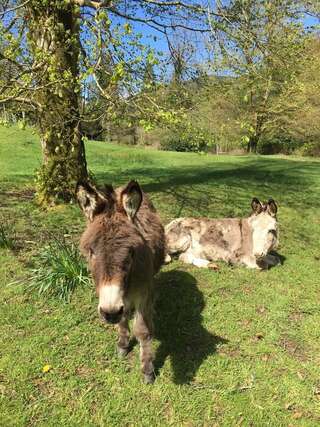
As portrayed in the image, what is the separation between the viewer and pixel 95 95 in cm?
779

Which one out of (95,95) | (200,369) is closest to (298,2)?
(95,95)

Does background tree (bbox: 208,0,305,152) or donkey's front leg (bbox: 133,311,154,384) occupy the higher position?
background tree (bbox: 208,0,305,152)

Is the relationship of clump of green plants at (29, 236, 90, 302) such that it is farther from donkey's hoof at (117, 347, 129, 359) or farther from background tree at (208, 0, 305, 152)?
background tree at (208, 0, 305, 152)

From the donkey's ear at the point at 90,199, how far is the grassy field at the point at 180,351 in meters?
1.99

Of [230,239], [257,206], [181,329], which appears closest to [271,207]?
[257,206]

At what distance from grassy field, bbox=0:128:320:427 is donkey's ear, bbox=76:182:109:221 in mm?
1990

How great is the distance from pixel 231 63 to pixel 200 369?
7099 mm

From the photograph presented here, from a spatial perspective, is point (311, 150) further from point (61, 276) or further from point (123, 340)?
point (123, 340)

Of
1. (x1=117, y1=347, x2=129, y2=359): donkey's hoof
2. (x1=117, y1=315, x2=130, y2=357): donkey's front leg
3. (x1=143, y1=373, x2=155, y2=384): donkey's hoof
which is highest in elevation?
(x1=117, y1=315, x2=130, y2=357): donkey's front leg

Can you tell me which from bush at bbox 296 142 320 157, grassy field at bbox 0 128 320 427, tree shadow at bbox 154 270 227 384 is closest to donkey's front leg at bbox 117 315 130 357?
grassy field at bbox 0 128 320 427

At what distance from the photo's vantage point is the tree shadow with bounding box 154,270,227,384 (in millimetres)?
4578

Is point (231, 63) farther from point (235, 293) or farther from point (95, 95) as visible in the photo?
point (235, 293)

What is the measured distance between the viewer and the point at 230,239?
728 cm

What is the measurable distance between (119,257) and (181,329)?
7.76 ft
